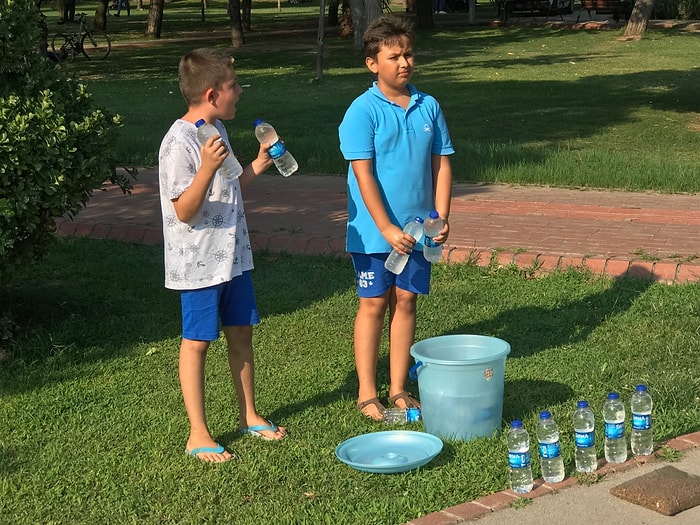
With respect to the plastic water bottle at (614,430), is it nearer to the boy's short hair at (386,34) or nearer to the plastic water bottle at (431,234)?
the plastic water bottle at (431,234)

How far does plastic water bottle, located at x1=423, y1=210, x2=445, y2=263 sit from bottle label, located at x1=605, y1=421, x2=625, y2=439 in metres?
1.05

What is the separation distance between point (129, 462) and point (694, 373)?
9.04 feet

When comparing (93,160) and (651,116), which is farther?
(651,116)

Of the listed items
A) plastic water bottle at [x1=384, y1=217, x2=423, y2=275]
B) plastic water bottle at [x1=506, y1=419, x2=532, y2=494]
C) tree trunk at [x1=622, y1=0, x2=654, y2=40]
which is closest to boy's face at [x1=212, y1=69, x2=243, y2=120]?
plastic water bottle at [x1=384, y1=217, x2=423, y2=275]

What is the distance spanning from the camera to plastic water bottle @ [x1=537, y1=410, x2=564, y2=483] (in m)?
4.14

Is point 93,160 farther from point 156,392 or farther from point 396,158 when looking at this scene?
point 396,158

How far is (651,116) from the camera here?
15906mm

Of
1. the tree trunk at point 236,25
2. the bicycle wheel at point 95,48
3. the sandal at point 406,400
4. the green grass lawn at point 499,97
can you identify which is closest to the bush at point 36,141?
the sandal at point 406,400

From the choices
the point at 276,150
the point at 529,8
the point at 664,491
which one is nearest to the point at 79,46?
the point at 529,8

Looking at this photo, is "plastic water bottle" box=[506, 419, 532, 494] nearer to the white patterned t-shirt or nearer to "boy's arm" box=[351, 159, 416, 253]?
"boy's arm" box=[351, 159, 416, 253]

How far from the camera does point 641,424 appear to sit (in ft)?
14.4

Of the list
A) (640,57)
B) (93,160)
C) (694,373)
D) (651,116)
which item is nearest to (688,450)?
(694,373)

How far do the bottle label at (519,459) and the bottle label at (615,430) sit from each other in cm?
43

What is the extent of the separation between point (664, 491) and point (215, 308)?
1.93 metres
